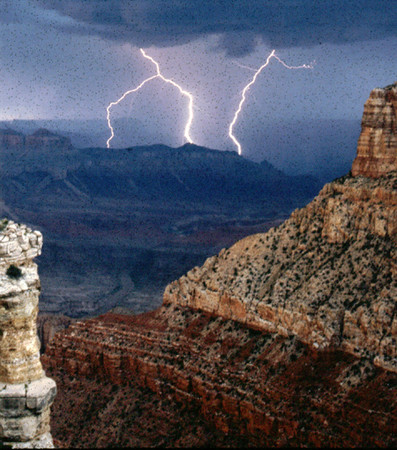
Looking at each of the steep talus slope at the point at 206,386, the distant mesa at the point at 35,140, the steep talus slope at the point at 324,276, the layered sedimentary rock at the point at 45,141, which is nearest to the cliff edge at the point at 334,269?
the steep talus slope at the point at 324,276

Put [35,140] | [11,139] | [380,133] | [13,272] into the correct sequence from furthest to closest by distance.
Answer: [35,140] < [11,139] < [380,133] < [13,272]

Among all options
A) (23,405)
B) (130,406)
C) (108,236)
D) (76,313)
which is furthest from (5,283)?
(108,236)

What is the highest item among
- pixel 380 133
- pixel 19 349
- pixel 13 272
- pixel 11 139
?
pixel 380 133

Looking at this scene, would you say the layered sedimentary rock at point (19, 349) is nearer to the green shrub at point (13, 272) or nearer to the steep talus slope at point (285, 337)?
the green shrub at point (13, 272)

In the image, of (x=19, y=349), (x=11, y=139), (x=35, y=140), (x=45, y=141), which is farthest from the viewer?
(x=45, y=141)

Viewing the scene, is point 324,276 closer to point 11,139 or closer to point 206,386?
point 206,386

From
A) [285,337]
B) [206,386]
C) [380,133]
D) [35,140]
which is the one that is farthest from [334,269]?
[35,140]

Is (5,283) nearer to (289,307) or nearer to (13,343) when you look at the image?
(13,343)

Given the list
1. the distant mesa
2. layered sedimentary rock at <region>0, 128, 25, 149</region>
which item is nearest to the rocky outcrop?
the distant mesa
